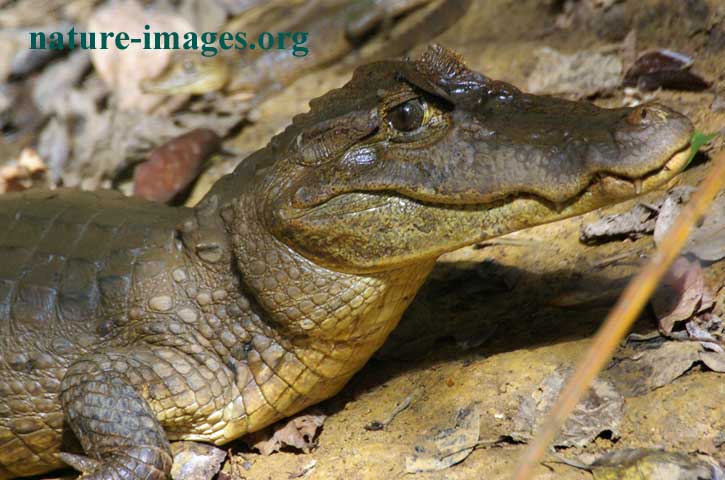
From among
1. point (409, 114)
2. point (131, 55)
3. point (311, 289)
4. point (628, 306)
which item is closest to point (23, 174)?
point (131, 55)

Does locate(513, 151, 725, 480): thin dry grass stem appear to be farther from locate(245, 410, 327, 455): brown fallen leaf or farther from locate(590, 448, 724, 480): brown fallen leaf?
locate(245, 410, 327, 455): brown fallen leaf

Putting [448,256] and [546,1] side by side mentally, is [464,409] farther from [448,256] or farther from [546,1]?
[546,1]

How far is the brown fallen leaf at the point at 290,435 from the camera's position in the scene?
10.5 ft

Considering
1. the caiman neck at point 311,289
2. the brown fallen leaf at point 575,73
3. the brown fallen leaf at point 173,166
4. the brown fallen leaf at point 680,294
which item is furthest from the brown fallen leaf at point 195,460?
the brown fallen leaf at point 575,73

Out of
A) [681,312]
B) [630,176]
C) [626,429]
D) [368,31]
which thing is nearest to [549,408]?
[626,429]

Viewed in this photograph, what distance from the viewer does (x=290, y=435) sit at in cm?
324

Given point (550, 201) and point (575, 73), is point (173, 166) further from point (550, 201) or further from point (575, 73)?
point (550, 201)

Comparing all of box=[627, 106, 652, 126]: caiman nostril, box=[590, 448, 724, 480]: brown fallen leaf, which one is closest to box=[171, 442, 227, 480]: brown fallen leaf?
box=[590, 448, 724, 480]: brown fallen leaf

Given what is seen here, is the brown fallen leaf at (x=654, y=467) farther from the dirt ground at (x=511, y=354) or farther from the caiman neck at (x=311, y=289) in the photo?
the caiman neck at (x=311, y=289)

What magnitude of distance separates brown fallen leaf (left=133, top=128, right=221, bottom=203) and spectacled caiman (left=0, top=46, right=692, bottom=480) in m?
1.76

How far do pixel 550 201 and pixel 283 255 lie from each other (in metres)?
0.97

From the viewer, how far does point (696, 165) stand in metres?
3.58

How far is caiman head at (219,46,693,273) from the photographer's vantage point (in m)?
2.52

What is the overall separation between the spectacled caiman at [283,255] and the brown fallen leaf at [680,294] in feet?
2.26
